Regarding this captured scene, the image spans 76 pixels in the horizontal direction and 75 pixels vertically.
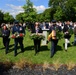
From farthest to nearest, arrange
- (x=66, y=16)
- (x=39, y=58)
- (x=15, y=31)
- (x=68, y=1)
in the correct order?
(x=68, y=1) < (x=66, y=16) < (x=15, y=31) < (x=39, y=58)

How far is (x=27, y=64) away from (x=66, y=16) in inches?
3359

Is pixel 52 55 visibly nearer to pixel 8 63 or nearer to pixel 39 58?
pixel 39 58

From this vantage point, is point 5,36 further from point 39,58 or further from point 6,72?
point 6,72

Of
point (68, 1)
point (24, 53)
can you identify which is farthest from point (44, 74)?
point (68, 1)

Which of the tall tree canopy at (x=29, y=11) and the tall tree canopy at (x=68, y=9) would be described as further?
the tall tree canopy at (x=68, y=9)

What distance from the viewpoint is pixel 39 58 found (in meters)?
16.6

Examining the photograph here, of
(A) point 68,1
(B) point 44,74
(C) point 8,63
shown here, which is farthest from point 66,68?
(A) point 68,1

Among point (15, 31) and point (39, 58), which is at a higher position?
point (15, 31)

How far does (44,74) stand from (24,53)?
264 inches

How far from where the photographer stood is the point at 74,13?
9912cm

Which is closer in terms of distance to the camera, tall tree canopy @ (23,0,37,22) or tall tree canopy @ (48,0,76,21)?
tall tree canopy @ (23,0,37,22)

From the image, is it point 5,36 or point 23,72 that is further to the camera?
point 5,36

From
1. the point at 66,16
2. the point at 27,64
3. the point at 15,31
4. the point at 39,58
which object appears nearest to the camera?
the point at 27,64

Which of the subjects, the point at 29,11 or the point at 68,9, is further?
the point at 68,9
